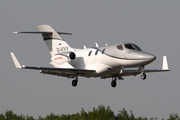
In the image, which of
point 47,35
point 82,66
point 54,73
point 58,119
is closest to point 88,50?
point 82,66

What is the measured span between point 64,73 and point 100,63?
3706 mm

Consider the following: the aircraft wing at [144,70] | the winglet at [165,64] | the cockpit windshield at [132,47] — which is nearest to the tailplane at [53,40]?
the aircraft wing at [144,70]

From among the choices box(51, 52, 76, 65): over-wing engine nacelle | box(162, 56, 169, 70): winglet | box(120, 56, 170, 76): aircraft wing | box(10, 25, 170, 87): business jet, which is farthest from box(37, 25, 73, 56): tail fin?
box(162, 56, 169, 70): winglet

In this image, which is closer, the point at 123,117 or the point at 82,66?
the point at 82,66

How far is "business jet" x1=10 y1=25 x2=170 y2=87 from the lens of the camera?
91.9 feet

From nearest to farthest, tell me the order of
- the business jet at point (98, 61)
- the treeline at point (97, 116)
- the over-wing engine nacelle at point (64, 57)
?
the business jet at point (98, 61)
the over-wing engine nacelle at point (64, 57)
the treeline at point (97, 116)

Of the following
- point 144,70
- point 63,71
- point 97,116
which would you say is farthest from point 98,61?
point 97,116

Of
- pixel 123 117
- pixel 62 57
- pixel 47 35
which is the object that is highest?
pixel 47 35

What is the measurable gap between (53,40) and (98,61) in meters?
7.44

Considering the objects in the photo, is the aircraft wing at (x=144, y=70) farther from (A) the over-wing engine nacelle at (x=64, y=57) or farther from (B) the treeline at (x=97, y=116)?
(B) the treeline at (x=97, y=116)

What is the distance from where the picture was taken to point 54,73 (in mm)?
32000

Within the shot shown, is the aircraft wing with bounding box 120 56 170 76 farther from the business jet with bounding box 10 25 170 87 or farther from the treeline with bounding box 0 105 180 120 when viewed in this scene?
the treeline with bounding box 0 105 180 120

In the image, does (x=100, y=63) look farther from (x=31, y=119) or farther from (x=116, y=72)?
(x=31, y=119)

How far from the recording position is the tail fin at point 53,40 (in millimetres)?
35312
